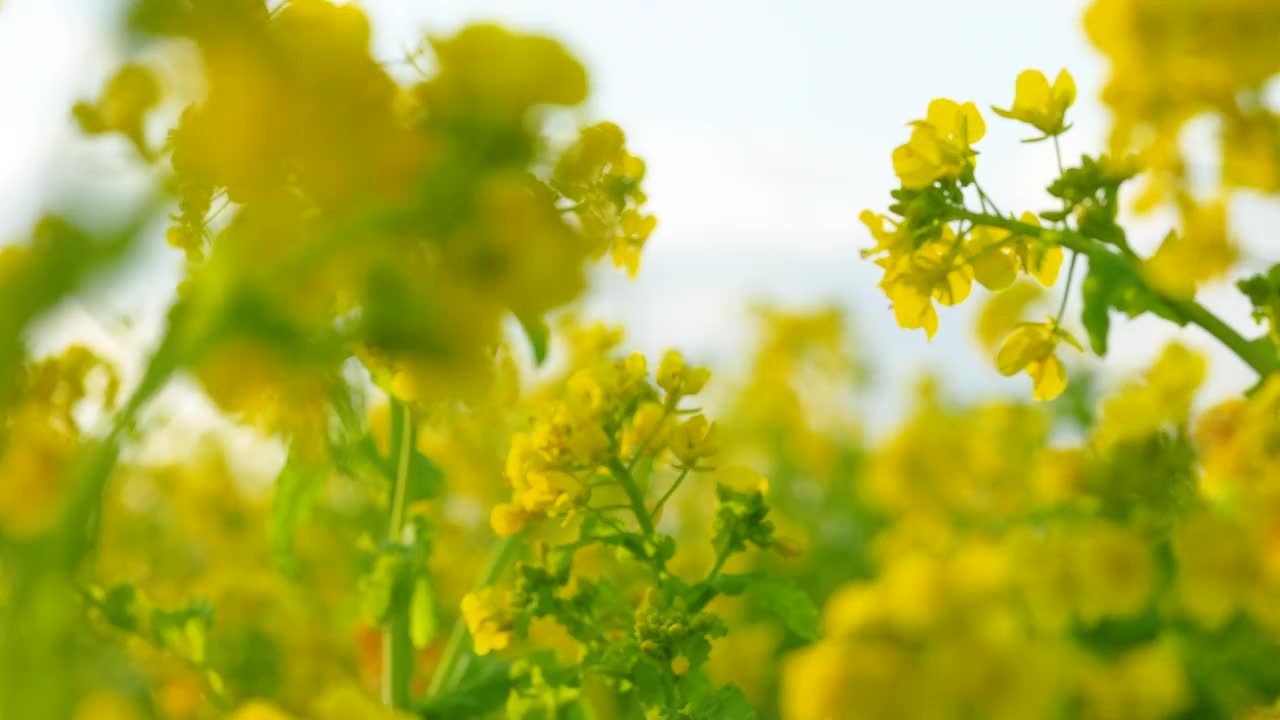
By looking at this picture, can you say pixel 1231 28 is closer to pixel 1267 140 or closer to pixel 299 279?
pixel 1267 140

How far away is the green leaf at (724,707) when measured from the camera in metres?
1.30

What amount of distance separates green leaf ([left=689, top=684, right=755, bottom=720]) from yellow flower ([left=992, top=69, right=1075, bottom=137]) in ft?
2.17

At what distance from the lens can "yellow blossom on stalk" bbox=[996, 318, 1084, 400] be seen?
139cm

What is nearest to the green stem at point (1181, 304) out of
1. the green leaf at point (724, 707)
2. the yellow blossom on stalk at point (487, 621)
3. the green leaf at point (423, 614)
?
the green leaf at point (724, 707)

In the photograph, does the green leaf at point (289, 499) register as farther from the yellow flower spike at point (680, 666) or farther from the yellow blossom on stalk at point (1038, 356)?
the yellow blossom on stalk at point (1038, 356)

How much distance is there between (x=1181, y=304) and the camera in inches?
48.5

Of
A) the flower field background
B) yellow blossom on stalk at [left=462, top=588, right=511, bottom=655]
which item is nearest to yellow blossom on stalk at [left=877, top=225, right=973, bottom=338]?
the flower field background

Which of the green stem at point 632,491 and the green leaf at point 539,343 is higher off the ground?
the green leaf at point 539,343

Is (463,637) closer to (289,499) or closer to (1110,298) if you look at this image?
(289,499)

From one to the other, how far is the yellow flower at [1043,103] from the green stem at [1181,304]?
12 cm

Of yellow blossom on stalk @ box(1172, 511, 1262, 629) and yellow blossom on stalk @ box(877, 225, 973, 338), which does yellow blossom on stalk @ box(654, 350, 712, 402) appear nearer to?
yellow blossom on stalk @ box(877, 225, 973, 338)

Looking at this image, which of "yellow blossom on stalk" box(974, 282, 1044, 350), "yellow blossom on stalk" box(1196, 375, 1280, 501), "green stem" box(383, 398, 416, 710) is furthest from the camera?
"yellow blossom on stalk" box(974, 282, 1044, 350)

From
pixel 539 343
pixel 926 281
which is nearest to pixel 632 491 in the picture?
pixel 539 343

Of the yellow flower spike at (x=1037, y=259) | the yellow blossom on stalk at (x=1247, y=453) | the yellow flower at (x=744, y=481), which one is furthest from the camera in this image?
the yellow flower at (x=744, y=481)
